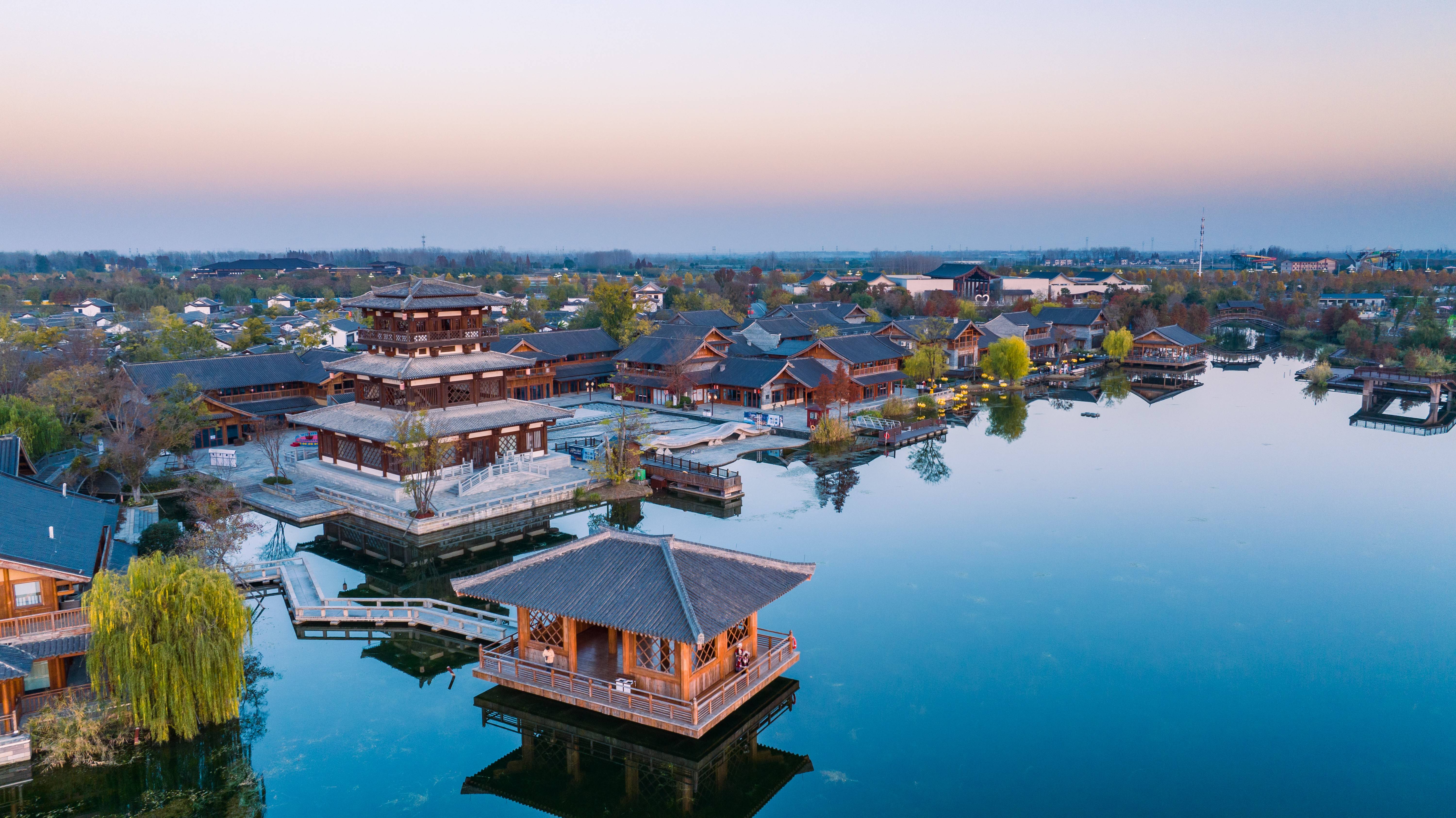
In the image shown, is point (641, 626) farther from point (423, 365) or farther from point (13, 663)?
point (423, 365)

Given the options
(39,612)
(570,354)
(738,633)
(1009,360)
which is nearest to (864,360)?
(1009,360)

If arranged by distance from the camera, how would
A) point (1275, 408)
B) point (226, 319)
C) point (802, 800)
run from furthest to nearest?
1. point (226, 319)
2. point (1275, 408)
3. point (802, 800)

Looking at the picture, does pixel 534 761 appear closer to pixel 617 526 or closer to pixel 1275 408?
pixel 617 526

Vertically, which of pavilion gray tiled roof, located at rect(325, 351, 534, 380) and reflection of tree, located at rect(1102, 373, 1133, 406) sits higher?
pavilion gray tiled roof, located at rect(325, 351, 534, 380)

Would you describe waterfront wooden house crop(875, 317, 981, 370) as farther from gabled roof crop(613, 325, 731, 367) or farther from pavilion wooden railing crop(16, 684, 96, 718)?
pavilion wooden railing crop(16, 684, 96, 718)

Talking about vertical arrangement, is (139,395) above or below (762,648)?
above

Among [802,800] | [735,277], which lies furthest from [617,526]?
[735,277]

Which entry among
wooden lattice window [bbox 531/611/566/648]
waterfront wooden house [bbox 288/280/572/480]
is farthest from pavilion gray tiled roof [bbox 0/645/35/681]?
waterfront wooden house [bbox 288/280/572/480]

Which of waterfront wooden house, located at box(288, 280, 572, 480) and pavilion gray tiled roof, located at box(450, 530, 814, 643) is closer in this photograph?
pavilion gray tiled roof, located at box(450, 530, 814, 643)
